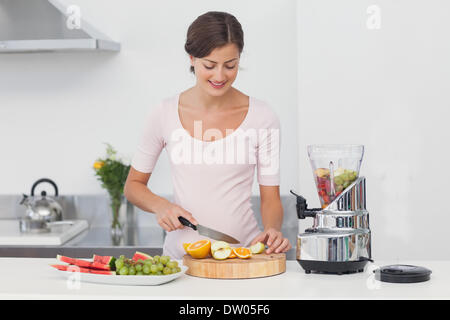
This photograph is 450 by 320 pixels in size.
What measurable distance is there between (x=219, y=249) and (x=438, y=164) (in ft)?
4.61

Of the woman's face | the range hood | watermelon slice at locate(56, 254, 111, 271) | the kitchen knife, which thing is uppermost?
the range hood

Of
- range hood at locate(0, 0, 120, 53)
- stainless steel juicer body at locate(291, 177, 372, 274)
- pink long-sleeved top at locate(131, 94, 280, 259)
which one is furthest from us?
range hood at locate(0, 0, 120, 53)

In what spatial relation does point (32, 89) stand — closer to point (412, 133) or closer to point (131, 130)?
point (131, 130)

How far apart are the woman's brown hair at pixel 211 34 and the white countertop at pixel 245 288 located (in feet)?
2.28

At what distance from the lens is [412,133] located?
2916 mm

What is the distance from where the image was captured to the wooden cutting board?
1.80m

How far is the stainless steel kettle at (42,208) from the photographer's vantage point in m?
3.23

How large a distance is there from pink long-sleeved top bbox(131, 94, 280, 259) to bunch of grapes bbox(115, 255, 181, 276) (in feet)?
1.73

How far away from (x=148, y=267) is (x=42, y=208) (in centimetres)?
166

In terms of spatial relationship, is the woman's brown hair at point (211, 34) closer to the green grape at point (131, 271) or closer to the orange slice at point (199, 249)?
the orange slice at point (199, 249)

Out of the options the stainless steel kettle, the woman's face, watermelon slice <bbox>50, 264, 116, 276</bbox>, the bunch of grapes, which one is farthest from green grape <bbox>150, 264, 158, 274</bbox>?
the stainless steel kettle

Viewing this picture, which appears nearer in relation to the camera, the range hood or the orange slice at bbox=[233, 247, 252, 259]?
the orange slice at bbox=[233, 247, 252, 259]

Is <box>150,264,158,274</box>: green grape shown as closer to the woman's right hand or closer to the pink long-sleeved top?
the woman's right hand

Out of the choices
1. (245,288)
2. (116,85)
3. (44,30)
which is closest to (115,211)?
(116,85)
